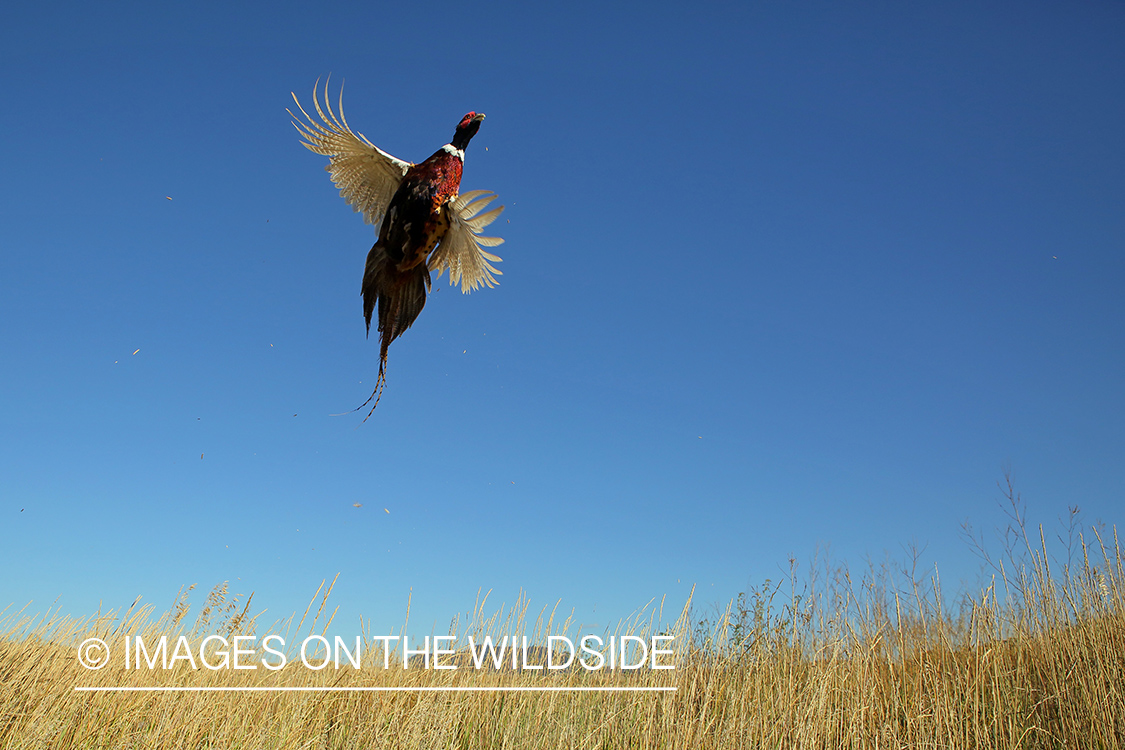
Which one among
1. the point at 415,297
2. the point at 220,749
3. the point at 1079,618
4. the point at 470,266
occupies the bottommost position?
the point at 220,749

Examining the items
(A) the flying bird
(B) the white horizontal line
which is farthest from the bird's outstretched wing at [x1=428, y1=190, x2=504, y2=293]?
(B) the white horizontal line

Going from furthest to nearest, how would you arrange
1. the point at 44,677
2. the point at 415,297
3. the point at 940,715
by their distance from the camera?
the point at 44,677 < the point at 940,715 < the point at 415,297

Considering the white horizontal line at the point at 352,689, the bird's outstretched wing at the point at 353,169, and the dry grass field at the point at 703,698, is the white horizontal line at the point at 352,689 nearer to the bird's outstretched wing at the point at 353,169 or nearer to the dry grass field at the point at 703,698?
the dry grass field at the point at 703,698

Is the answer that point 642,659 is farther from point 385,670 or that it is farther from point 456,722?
point 385,670

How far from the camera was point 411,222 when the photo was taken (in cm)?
436

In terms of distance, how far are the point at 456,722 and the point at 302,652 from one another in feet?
4.49

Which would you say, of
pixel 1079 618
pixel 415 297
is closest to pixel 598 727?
pixel 415 297

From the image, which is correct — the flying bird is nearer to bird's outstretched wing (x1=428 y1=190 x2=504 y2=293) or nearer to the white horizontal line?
bird's outstretched wing (x1=428 y1=190 x2=504 y2=293)

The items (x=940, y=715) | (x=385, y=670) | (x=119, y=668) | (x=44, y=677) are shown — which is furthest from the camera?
(x=385, y=670)

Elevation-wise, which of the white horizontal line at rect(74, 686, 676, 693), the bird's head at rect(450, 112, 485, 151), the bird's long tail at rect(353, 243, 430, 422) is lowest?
the white horizontal line at rect(74, 686, 676, 693)

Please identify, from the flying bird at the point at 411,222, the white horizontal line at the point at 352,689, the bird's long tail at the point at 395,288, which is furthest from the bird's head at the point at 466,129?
the white horizontal line at the point at 352,689

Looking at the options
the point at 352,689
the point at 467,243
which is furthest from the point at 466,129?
the point at 352,689

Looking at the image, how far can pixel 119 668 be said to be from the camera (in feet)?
18.8

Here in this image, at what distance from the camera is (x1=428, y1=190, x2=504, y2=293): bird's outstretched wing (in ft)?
15.5
